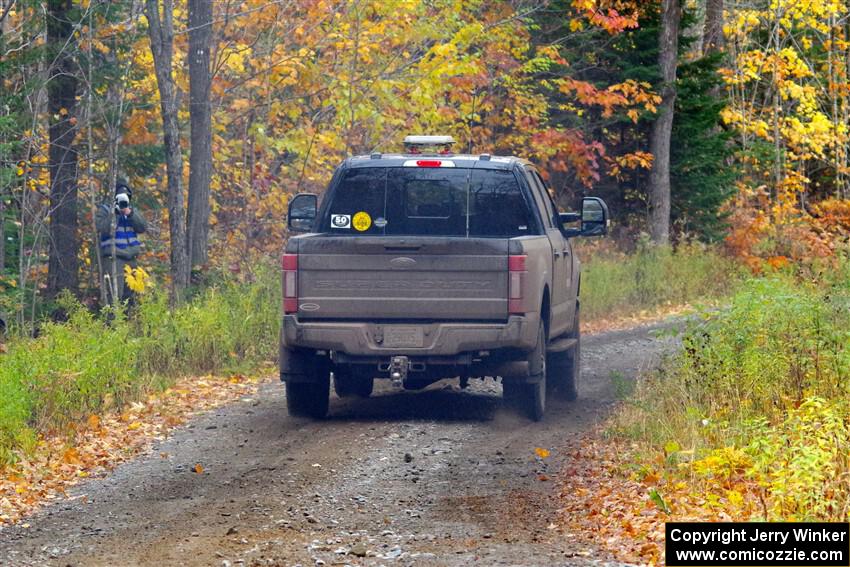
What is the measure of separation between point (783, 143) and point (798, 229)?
27.0 feet

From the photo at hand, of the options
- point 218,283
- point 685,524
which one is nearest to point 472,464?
point 685,524

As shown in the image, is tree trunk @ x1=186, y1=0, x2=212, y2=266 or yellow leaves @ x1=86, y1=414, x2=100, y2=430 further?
tree trunk @ x1=186, y1=0, x2=212, y2=266

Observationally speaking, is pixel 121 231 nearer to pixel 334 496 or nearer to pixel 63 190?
pixel 63 190

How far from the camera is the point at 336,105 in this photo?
2255 centimetres

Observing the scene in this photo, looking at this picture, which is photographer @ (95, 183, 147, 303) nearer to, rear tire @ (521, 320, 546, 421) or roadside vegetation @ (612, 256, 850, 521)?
rear tire @ (521, 320, 546, 421)

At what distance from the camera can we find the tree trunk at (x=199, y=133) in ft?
62.4

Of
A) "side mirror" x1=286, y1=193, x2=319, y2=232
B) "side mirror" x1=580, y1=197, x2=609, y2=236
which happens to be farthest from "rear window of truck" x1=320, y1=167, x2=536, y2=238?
"side mirror" x1=580, y1=197, x2=609, y2=236

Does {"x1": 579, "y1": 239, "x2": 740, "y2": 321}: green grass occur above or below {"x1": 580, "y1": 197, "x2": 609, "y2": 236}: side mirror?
below

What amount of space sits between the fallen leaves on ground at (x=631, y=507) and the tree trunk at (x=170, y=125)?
29.4 ft

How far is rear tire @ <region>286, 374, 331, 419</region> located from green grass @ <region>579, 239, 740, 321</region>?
9783 millimetres

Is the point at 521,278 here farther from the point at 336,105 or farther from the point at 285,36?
the point at 285,36

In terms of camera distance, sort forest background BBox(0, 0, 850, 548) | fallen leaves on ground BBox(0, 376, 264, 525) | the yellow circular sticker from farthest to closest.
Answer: the yellow circular sticker
forest background BBox(0, 0, 850, 548)
fallen leaves on ground BBox(0, 376, 264, 525)

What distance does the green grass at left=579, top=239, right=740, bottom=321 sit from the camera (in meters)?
21.5

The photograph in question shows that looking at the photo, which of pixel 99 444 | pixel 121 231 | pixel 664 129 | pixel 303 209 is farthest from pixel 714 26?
pixel 99 444
